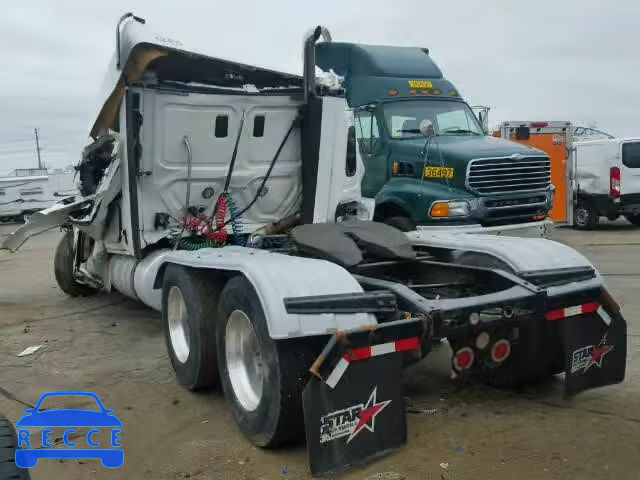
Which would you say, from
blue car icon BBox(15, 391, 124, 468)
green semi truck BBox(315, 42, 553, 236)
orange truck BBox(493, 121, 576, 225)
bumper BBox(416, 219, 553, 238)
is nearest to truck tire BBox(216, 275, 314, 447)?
blue car icon BBox(15, 391, 124, 468)

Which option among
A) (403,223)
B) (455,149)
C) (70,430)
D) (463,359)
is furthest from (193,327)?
(455,149)

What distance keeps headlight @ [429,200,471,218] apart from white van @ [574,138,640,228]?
8760 mm

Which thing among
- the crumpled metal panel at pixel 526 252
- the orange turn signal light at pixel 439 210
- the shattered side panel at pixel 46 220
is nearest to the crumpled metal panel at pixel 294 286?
the crumpled metal panel at pixel 526 252

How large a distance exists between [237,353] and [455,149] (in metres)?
5.71

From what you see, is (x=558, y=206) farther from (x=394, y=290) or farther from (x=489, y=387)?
(x=394, y=290)

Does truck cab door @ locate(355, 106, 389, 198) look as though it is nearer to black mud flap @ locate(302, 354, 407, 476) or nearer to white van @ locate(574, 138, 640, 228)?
black mud flap @ locate(302, 354, 407, 476)

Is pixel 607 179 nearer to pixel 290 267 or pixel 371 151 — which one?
pixel 371 151

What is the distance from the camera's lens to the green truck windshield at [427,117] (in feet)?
31.4

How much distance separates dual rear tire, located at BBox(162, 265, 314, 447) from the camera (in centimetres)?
358

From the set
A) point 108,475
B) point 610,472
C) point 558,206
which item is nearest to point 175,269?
point 108,475

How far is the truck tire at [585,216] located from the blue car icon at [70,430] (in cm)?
1462

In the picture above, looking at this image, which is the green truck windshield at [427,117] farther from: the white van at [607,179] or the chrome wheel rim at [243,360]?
Result: the white van at [607,179]

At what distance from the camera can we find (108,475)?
3.68 metres

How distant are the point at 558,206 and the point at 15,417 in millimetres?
12631
